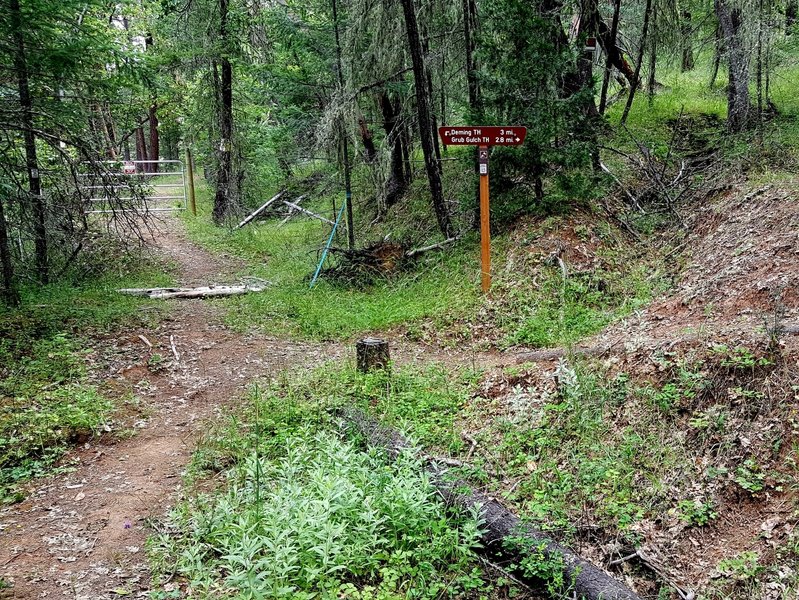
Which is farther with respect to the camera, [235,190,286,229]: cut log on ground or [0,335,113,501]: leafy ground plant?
[235,190,286,229]: cut log on ground

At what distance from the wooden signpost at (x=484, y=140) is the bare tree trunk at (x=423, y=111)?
202 cm

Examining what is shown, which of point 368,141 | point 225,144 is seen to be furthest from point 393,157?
point 225,144

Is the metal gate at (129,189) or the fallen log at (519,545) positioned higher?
the metal gate at (129,189)

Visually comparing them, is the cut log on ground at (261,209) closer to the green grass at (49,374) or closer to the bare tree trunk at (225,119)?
the bare tree trunk at (225,119)

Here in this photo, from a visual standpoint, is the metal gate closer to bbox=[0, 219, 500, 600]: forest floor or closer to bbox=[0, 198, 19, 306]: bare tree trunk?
bbox=[0, 198, 19, 306]: bare tree trunk

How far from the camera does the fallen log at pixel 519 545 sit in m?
3.38

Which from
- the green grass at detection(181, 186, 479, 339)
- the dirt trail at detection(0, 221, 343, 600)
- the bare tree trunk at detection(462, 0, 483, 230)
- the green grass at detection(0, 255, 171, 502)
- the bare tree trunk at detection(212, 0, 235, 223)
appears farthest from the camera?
the bare tree trunk at detection(212, 0, 235, 223)

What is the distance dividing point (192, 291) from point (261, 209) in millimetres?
7555

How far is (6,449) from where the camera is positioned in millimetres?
5000

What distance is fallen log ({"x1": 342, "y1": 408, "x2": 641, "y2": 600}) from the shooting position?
338cm

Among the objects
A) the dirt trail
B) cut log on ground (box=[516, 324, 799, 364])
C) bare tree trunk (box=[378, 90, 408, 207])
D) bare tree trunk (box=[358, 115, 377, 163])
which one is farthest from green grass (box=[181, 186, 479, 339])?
bare tree trunk (box=[358, 115, 377, 163])

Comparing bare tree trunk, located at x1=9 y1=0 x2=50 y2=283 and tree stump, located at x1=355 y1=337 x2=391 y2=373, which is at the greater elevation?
bare tree trunk, located at x1=9 y1=0 x2=50 y2=283

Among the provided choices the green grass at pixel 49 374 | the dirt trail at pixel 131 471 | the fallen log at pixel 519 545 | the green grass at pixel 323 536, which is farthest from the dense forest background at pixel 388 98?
the fallen log at pixel 519 545

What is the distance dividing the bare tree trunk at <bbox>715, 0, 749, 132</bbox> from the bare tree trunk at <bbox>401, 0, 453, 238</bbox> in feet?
18.7
